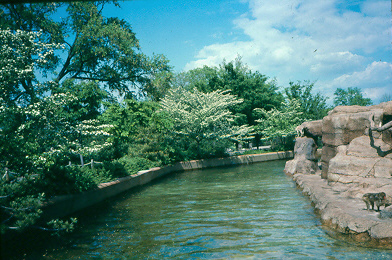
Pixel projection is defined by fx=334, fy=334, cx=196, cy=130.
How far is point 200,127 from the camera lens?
26891 millimetres

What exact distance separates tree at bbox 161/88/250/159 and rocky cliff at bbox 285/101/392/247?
1322cm

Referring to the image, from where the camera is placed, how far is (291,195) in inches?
497

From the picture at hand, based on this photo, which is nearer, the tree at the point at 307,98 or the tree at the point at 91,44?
the tree at the point at 91,44

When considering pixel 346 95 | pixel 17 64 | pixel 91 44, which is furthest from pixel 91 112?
pixel 346 95

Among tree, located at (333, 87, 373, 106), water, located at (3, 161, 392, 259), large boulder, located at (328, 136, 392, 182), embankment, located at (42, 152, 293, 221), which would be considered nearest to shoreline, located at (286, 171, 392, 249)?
water, located at (3, 161, 392, 259)

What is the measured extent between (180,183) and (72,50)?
45.1 ft

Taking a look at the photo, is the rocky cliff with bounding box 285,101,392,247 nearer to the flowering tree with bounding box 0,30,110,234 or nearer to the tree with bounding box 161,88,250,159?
the flowering tree with bounding box 0,30,110,234

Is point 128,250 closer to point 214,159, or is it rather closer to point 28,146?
point 28,146

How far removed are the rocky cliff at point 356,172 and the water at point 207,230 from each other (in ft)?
1.48

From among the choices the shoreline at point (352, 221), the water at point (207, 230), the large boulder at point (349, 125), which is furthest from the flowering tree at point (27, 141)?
the large boulder at point (349, 125)

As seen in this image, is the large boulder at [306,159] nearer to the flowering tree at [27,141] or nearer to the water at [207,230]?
the water at [207,230]

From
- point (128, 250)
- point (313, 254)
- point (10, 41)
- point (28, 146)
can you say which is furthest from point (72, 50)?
point (313, 254)

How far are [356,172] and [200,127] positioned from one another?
56.4 ft

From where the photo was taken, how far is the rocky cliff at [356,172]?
Answer: 691cm
